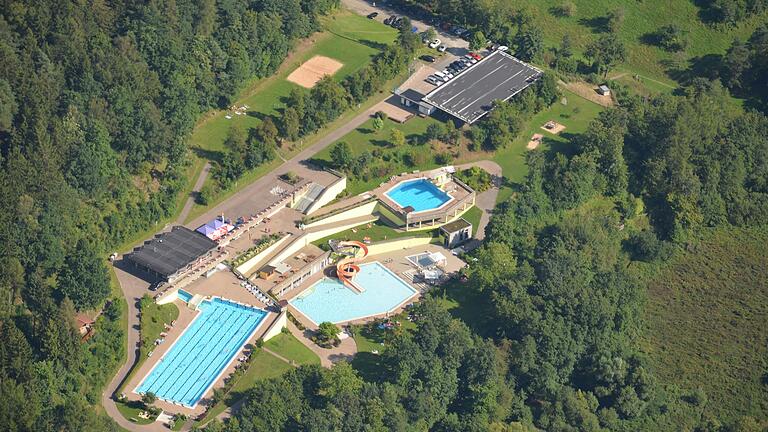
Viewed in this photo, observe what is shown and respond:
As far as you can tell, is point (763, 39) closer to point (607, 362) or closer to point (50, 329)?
point (607, 362)

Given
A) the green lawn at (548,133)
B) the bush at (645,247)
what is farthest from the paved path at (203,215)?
the bush at (645,247)

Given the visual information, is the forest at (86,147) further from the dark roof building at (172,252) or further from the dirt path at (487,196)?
the dirt path at (487,196)

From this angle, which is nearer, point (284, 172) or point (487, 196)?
point (284, 172)

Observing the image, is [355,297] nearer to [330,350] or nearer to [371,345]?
[371,345]

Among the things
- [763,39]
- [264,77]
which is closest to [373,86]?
[264,77]

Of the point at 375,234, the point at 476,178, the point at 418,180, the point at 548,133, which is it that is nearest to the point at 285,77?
the point at 418,180

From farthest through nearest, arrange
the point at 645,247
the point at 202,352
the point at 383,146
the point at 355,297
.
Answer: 1. the point at 383,146
2. the point at 645,247
3. the point at 355,297
4. the point at 202,352
